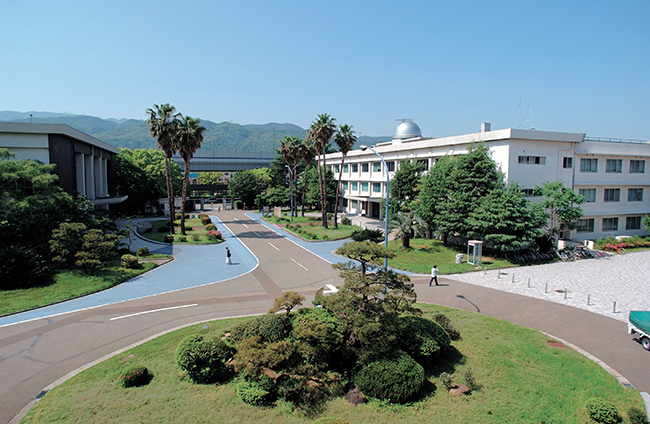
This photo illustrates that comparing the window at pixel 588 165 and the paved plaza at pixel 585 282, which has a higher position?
the window at pixel 588 165

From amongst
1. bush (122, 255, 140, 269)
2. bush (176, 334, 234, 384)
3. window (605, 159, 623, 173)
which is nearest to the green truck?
bush (176, 334, 234, 384)

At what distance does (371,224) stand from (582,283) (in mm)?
29141

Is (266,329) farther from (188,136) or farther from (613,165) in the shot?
(613,165)

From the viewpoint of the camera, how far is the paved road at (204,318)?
13.5 meters

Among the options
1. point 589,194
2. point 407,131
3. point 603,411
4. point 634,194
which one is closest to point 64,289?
point 603,411

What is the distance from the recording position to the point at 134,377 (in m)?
11.8

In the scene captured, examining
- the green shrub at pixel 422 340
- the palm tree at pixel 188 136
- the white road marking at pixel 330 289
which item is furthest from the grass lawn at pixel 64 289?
the green shrub at pixel 422 340

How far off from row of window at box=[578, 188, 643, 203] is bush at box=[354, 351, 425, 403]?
3731 centimetres

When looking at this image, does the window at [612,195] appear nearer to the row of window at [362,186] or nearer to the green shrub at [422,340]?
the row of window at [362,186]

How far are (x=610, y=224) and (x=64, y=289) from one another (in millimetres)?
53287

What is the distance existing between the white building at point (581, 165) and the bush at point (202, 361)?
31474 mm

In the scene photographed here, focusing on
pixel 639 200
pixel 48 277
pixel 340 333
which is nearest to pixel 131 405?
pixel 340 333

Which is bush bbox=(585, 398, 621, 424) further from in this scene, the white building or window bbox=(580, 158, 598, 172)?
window bbox=(580, 158, 598, 172)

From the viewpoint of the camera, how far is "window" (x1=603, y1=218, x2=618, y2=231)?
1677 inches
